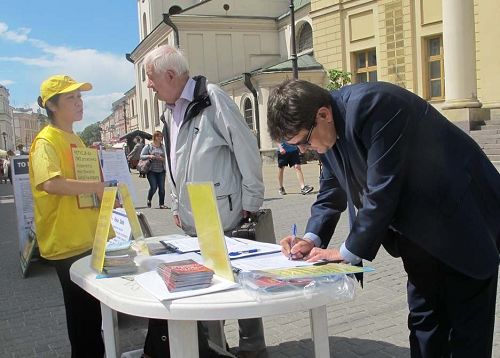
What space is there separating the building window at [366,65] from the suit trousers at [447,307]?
81.8 feet

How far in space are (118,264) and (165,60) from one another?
135 cm

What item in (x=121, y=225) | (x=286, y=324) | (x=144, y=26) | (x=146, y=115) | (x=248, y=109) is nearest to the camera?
(x=121, y=225)

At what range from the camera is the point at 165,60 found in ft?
10.3

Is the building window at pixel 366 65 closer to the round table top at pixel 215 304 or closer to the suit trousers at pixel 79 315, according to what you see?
the suit trousers at pixel 79 315

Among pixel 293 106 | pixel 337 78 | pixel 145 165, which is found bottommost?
pixel 145 165

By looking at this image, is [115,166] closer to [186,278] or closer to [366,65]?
[186,278]

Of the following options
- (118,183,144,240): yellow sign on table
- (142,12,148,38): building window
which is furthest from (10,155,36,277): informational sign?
(142,12,148,38): building window

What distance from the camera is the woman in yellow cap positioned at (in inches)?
112

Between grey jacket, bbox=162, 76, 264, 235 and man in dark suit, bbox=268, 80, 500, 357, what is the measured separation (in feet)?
3.84

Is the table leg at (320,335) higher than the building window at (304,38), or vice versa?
the building window at (304,38)

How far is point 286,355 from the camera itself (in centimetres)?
361

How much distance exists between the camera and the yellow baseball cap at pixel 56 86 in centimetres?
294

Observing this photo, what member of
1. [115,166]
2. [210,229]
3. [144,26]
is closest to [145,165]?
[115,166]

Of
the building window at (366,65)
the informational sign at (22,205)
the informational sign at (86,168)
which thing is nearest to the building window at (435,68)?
the building window at (366,65)
